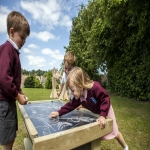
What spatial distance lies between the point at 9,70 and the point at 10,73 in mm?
34

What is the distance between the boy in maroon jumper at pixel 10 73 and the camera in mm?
1434

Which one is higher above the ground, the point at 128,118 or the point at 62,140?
the point at 62,140

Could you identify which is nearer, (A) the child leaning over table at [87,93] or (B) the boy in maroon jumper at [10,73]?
(B) the boy in maroon jumper at [10,73]

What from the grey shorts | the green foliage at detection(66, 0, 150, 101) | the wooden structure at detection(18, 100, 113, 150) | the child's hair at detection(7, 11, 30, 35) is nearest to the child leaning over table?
the wooden structure at detection(18, 100, 113, 150)

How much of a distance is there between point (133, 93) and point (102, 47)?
339 centimetres

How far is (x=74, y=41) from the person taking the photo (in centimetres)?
1652

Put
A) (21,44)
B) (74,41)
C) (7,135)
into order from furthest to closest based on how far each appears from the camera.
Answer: (74,41)
(21,44)
(7,135)

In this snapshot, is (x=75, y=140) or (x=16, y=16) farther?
(x=16, y=16)

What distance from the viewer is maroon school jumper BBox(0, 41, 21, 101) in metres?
1.41

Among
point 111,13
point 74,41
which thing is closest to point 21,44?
point 111,13

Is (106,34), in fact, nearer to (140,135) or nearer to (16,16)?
(140,135)

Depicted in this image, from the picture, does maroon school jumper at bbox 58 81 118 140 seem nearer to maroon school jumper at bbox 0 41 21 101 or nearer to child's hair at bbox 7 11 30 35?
maroon school jumper at bbox 0 41 21 101

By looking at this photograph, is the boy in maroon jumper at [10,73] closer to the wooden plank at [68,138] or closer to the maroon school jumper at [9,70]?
the maroon school jumper at [9,70]

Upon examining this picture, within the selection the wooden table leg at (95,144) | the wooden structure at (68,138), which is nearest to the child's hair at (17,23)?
the wooden structure at (68,138)
